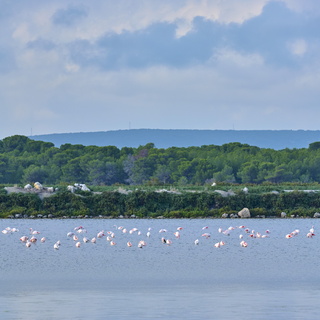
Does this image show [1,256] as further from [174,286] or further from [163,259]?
[174,286]

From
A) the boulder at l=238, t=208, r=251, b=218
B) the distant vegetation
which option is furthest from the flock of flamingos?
the distant vegetation

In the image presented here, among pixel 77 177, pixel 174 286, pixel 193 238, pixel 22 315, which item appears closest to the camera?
pixel 22 315

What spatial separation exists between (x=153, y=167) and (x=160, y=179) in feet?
17.7

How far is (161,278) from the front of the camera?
26.5m

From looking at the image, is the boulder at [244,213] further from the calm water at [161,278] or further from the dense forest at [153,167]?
the dense forest at [153,167]

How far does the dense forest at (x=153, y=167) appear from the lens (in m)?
A: 106

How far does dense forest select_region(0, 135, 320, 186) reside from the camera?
105538mm

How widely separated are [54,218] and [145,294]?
39.1m

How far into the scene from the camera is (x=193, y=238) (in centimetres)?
4194

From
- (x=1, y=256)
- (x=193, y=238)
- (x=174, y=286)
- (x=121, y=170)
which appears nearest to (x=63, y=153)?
(x=121, y=170)

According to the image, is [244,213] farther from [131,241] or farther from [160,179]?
[160,179]

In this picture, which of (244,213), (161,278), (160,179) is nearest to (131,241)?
(161,278)

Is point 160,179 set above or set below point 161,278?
above

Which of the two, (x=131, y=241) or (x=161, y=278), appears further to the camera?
(x=131, y=241)
